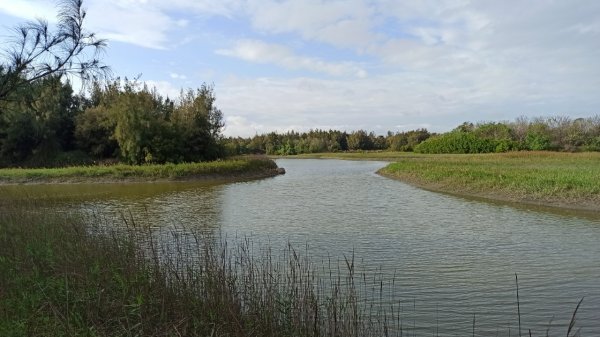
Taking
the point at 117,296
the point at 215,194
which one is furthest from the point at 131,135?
the point at 117,296

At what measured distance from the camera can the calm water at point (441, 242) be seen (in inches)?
278

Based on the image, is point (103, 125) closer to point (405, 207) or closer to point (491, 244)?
point (405, 207)

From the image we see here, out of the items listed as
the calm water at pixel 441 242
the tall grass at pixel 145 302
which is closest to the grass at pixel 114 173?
the calm water at pixel 441 242

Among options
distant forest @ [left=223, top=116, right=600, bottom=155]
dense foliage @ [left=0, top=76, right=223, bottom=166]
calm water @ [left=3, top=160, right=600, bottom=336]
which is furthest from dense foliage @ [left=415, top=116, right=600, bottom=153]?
calm water @ [left=3, top=160, right=600, bottom=336]

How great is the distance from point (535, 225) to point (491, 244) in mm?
3707

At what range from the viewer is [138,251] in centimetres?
746

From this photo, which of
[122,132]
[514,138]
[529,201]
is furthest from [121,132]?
[514,138]

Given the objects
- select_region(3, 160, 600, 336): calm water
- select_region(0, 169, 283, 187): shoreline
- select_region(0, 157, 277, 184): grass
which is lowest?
select_region(3, 160, 600, 336): calm water

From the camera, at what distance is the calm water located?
23.2 feet

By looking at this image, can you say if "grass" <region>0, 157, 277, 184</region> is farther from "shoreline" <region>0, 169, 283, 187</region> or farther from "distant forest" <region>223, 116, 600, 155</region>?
"distant forest" <region>223, 116, 600, 155</region>

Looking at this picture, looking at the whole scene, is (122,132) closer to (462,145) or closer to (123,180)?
(123,180)

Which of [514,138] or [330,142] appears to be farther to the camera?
[330,142]

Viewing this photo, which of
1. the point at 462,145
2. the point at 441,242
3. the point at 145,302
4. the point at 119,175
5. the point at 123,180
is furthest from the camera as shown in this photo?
the point at 462,145

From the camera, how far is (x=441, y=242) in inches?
480
